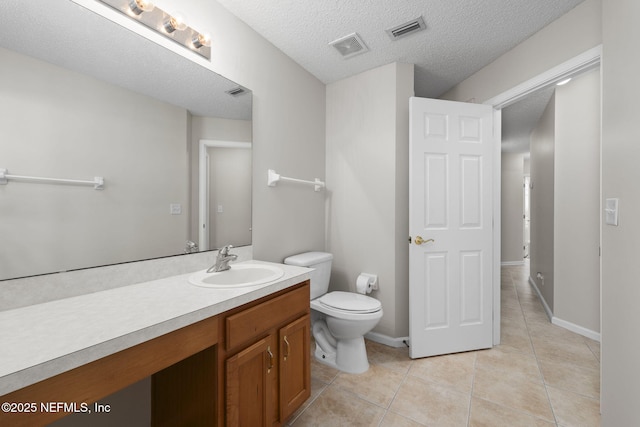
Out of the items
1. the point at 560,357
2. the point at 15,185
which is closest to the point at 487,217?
the point at 560,357

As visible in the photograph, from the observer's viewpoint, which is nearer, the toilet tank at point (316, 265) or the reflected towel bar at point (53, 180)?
the reflected towel bar at point (53, 180)

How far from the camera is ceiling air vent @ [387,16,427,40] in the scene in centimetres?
181

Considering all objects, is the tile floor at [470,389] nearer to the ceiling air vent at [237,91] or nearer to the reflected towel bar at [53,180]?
the reflected towel bar at [53,180]

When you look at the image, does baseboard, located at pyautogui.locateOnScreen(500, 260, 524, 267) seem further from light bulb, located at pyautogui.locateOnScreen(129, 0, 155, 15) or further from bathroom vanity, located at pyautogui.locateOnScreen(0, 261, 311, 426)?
light bulb, located at pyautogui.locateOnScreen(129, 0, 155, 15)

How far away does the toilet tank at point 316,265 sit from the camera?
2.07 meters

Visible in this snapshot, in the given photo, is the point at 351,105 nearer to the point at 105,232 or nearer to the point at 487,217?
the point at 487,217

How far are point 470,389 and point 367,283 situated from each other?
95 centimetres

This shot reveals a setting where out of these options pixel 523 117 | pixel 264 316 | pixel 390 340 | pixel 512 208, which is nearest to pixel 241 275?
pixel 264 316

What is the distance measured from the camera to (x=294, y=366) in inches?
54.6

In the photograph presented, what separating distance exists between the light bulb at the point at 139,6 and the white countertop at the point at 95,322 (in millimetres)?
1264

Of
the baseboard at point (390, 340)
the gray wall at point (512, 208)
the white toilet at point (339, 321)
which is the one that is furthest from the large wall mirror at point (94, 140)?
the gray wall at point (512, 208)

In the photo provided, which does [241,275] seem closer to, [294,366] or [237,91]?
[294,366]

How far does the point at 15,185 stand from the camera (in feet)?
3.01

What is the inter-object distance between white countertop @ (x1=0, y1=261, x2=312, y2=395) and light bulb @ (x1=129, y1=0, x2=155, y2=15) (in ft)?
4.15
